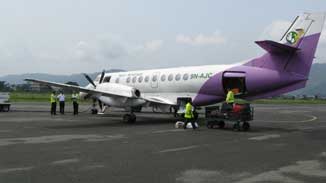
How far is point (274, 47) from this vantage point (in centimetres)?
1841

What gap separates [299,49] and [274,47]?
1289 millimetres

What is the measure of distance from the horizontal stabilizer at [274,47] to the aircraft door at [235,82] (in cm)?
183

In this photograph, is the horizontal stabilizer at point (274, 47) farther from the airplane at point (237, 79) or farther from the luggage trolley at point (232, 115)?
the luggage trolley at point (232, 115)

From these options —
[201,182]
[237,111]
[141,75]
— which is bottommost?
[201,182]

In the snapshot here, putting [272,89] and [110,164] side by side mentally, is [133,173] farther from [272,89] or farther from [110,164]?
[272,89]

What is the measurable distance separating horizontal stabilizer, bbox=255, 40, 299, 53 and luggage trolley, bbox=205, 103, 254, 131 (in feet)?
9.76

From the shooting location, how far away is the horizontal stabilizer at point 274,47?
18.0 meters

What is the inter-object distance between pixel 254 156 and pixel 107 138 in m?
6.02

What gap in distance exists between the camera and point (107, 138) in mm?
14422

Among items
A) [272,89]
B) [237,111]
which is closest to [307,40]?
[272,89]

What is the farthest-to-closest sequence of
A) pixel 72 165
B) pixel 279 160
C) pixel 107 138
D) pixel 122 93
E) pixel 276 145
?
1. pixel 122 93
2. pixel 107 138
3. pixel 276 145
4. pixel 279 160
5. pixel 72 165

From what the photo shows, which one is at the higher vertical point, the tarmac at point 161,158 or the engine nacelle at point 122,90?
the engine nacelle at point 122,90

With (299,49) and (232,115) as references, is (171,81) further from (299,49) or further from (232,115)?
(299,49)

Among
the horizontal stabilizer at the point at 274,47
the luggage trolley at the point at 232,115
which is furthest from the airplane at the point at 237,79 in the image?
the luggage trolley at the point at 232,115
